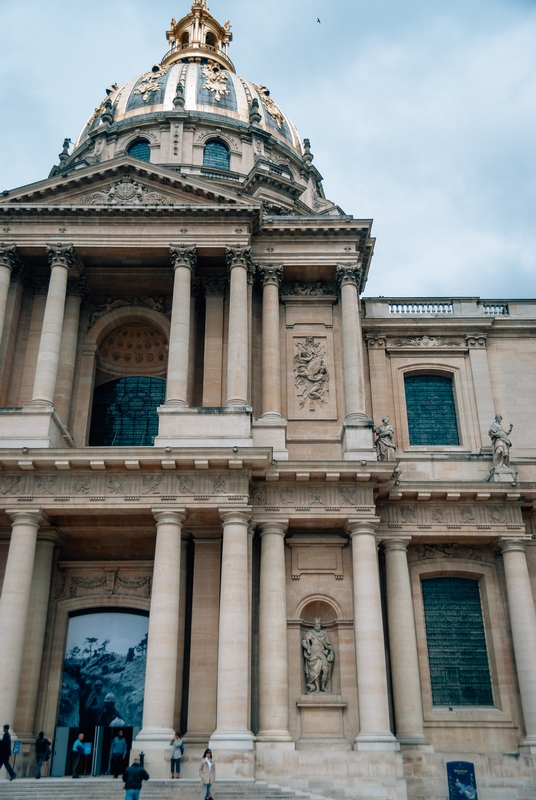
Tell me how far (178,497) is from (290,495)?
141 inches

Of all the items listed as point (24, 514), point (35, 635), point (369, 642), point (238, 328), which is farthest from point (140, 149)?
point (369, 642)

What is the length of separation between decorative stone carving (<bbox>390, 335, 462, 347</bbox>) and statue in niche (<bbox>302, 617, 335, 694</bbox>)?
1145cm

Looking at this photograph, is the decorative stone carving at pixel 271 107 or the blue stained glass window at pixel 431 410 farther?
the decorative stone carving at pixel 271 107

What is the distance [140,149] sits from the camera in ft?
151

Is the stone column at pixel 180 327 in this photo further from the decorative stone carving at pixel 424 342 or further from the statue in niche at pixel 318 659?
the decorative stone carving at pixel 424 342

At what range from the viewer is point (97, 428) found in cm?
2917

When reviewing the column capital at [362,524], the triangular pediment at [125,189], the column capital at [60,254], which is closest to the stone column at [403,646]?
the column capital at [362,524]

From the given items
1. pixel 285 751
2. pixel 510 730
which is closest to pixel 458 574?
pixel 510 730

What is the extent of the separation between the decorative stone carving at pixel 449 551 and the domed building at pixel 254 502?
0.07m

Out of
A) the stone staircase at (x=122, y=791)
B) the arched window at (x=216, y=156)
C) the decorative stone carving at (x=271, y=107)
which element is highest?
the decorative stone carving at (x=271, y=107)

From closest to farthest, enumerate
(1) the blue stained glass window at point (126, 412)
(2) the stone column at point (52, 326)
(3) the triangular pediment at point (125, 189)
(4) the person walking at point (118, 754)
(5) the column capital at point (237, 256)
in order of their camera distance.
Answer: (4) the person walking at point (118, 754)
(2) the stone column at point (52, 326)
(5) the column capital at point (237, 256)
(3) the triangular pediment at point (125, 189)
(1) the blue stained glass window at point (126, 412)

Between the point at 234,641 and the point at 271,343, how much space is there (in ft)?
33.4

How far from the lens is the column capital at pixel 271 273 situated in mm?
28141

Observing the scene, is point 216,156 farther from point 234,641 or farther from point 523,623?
point 234,641
